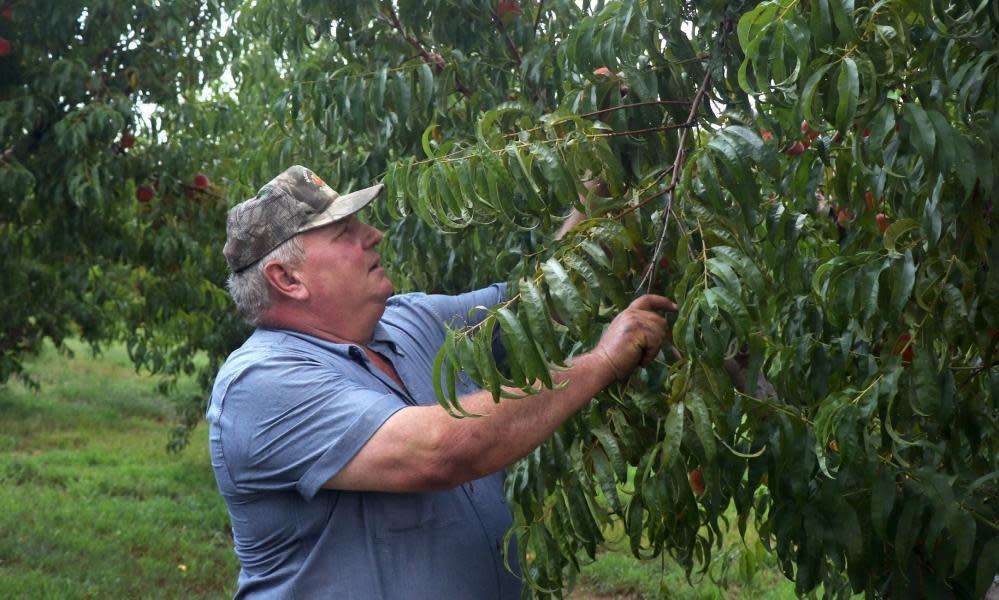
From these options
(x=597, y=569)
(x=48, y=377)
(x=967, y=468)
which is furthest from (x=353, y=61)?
(x=48, y=377)

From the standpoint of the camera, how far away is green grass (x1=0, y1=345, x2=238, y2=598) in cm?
706

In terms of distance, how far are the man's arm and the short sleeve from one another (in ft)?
0.12

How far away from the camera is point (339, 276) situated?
8.05ft

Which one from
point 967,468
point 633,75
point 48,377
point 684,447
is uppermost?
point 633,75

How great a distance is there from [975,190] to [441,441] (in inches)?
37.0

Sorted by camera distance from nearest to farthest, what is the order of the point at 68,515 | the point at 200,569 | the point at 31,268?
the point at 31,268 < the point at 200,569 < the point at 68,515

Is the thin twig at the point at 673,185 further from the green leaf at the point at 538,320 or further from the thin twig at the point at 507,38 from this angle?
the thin twig at the point at 507,38

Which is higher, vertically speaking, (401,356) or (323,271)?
(323,271)

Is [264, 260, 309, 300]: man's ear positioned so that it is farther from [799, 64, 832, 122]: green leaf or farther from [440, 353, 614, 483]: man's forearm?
[799, 64, 832, 122]: green leaf

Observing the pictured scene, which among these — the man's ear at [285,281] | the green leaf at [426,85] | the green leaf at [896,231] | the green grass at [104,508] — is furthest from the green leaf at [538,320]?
the green grass at [104,508]

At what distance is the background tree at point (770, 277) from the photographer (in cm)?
176

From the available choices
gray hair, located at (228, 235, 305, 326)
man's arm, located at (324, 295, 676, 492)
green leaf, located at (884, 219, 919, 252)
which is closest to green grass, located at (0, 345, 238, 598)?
gray hair, located at (228, 235, 305, 326)

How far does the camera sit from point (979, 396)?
2236 mm

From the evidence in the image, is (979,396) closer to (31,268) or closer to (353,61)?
(353,61)
